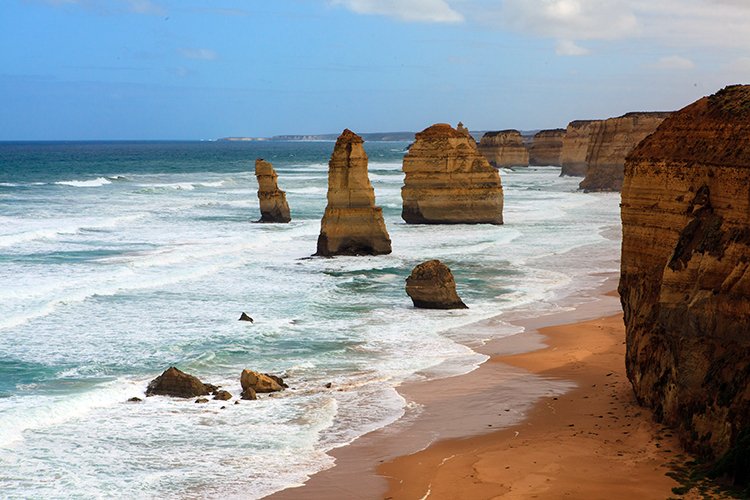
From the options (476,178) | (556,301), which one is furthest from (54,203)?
(556,301)

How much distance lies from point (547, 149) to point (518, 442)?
4680 inches

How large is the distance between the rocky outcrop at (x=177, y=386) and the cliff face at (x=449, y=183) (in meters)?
31.6

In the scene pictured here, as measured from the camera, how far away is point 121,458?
49.1 feet

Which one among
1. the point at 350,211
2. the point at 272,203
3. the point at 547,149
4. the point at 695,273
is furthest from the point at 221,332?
the point at 547,149

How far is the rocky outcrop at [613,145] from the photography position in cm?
7494

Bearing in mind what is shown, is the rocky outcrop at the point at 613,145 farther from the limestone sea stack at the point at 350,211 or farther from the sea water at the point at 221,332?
the limestone sea stack at the point at 350,211

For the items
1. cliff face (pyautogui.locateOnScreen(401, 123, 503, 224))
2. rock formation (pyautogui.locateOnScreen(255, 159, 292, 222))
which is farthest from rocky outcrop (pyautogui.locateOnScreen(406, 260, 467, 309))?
rock formation (pyautogui.locateOnScreen(255, 159, 292, 222))

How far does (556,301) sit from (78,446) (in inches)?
666

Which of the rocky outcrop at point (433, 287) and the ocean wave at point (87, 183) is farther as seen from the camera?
the ocean wave at point (87, 183)

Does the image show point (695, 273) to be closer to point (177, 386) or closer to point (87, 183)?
point (177, 386)

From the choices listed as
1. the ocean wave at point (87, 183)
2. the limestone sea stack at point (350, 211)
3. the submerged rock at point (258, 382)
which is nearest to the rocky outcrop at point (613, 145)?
the ocean wave at point (87, 183)

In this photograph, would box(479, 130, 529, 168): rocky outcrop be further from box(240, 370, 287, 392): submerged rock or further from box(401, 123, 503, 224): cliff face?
box(240, 370, 287, 392): submerged rock

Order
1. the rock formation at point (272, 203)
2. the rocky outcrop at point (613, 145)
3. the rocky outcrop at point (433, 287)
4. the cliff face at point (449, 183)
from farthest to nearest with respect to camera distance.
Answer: the rocky outcrop at point (613, 145) → the rock formation at point (272, 203) → the cliff face at point (449, 183) → the rocky outcrop at point (433, 287)

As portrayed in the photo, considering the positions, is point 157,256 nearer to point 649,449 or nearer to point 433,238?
point 433,238
